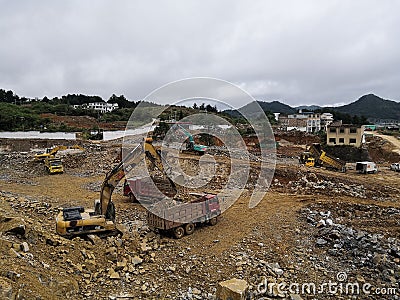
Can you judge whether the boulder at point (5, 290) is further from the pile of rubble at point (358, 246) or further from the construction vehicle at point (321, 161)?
the construction vehicle at point (321, 161)

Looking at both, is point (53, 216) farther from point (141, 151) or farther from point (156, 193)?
point (141, 151)

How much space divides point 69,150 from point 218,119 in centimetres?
1424

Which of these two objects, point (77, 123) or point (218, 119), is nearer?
point (218, 119)

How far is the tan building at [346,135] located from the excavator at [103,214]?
87.9 ft

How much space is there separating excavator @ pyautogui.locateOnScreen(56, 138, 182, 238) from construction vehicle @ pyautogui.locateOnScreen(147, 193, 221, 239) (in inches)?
42.4

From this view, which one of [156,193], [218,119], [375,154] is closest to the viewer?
[156,193]

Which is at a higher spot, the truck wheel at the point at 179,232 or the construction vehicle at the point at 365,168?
the construction vehicle at the point at 365,168

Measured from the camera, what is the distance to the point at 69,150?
87.7 feet

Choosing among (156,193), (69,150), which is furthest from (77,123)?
(156,193)

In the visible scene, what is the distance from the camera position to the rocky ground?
663cm

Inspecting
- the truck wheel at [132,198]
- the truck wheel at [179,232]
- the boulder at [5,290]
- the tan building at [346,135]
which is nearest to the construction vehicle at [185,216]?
the truck wheel at [179,232]

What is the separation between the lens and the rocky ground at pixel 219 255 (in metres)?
6.63

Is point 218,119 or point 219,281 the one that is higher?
point 218,119

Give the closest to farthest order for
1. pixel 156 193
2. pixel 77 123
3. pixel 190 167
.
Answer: pixel 156 193
pixel 190 167
pixel 77 123
